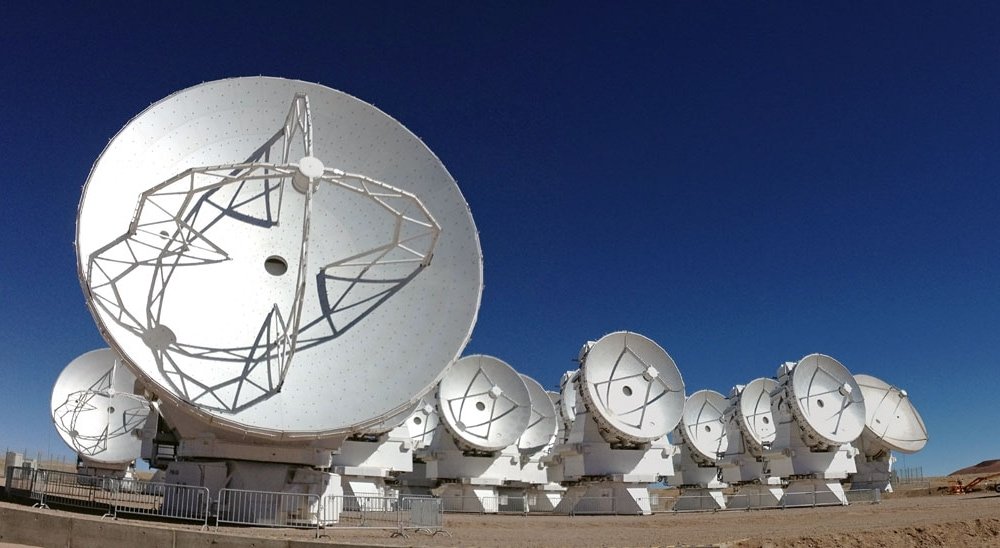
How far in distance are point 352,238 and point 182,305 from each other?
5.55 m

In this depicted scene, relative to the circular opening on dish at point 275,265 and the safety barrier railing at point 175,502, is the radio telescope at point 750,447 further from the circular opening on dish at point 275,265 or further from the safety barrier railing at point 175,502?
the safety barrier railing at point 175,502

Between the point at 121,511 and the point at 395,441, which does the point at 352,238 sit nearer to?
the point at 121,511

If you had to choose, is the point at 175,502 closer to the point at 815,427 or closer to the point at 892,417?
the point at 815,427

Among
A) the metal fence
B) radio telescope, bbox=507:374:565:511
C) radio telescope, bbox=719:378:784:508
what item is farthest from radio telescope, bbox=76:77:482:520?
radio telescope, bbox=719:378:784:508

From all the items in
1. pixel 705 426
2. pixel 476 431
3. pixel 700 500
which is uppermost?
pixel 705 426

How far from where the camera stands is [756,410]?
55.4 metres

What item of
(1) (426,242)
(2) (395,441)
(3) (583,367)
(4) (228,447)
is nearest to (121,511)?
(4) (228,447)

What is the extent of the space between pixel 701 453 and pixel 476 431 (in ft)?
60.9

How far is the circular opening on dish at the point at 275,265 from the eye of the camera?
23.5 meters

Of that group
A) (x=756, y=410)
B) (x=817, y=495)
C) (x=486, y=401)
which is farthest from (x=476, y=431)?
(x=756, y=410)

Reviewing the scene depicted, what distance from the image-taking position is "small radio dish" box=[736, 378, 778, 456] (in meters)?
52.5

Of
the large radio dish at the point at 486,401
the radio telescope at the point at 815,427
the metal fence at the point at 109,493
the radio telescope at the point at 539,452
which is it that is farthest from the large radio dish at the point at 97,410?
the radio telescope at the point at 815,427

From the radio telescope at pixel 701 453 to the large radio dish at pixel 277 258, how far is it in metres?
32.8

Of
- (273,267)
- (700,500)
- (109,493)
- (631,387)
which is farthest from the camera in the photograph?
(700,500)
